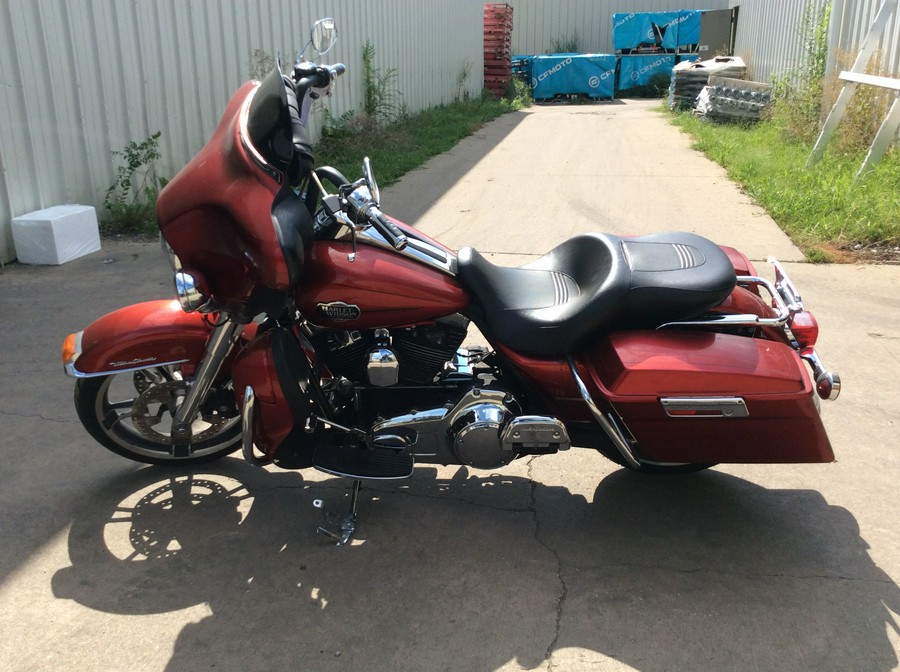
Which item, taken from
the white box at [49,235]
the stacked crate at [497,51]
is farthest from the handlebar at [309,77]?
the stacked crate at [497,51]

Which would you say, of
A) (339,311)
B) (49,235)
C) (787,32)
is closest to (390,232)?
(339,311)

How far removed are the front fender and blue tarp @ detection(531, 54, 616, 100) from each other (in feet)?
61.1

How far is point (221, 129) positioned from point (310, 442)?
117cm

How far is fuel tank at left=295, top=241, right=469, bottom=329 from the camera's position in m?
2.78

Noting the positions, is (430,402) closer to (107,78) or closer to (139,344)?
(139,344)

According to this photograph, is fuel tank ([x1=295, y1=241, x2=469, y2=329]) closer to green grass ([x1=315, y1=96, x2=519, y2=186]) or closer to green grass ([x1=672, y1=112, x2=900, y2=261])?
green grass ([x1=672, y1=112, x2=900, y2=261])

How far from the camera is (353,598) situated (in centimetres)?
281

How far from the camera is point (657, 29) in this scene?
21.6 meters

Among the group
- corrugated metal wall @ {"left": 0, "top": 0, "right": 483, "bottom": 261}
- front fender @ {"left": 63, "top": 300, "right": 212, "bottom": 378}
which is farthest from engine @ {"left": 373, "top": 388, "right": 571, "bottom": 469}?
corrugated metal wall @ {"left": 0, "top": 0, "right": 483, "bottom": 261}

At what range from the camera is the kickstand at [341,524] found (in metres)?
3.08

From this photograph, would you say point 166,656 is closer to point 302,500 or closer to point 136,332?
point 302,500

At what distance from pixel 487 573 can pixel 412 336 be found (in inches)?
35.6

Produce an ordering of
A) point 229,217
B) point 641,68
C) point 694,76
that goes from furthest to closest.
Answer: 1. point 641,68
2. point 694,76
3. point 229,217

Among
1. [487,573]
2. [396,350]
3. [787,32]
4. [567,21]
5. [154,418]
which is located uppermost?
[567,21]
